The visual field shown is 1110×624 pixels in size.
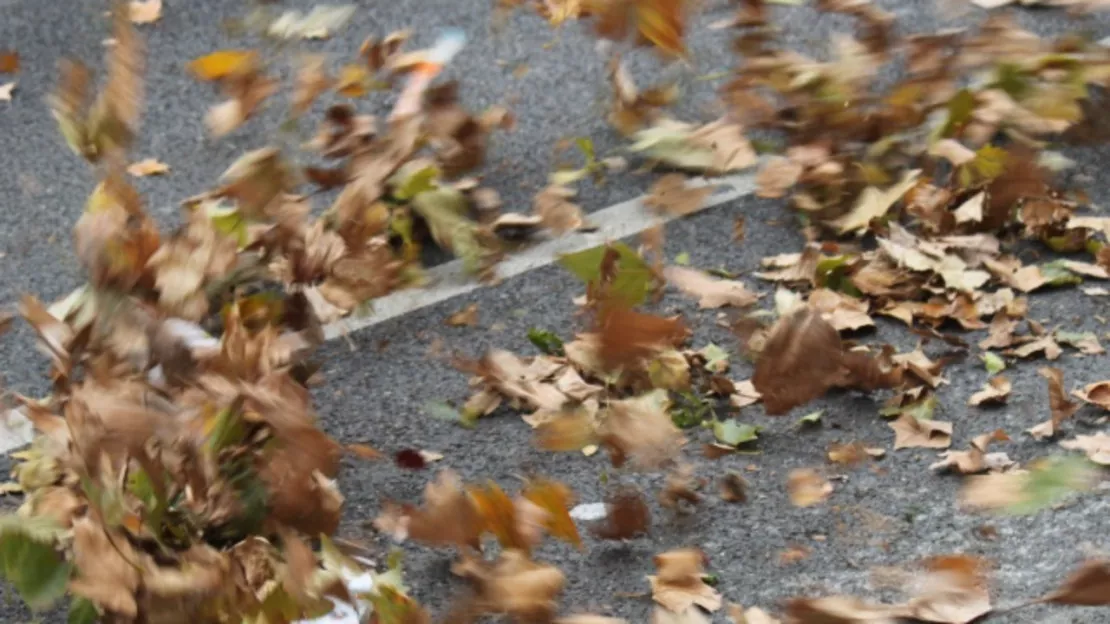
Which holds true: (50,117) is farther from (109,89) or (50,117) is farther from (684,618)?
(684,618)

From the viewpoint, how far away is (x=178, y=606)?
2154 millimetres

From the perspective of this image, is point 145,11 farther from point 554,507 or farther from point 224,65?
point 554,507

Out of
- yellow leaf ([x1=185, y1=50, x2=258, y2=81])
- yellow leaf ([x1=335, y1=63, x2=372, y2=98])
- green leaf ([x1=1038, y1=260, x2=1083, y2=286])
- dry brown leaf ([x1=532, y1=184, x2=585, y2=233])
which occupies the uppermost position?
yellow leaf ([x1=185, y1=50, x2=258, y2=81])

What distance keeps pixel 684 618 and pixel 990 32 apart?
1846 mm

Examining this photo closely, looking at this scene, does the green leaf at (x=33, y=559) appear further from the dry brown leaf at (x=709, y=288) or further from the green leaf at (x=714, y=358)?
the dry brown leaf at (x=709, y=288)

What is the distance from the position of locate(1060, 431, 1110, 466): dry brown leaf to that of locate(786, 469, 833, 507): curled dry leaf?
412 mm

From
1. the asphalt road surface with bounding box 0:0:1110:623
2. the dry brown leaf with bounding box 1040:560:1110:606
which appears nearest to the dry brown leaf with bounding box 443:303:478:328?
the asphalt road surface with bounding box 0:0:1110:623

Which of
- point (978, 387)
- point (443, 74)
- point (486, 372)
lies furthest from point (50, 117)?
point (978, 387)

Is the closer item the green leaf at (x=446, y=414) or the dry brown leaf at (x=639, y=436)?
the dry brown leaf at (x=639, y=436)

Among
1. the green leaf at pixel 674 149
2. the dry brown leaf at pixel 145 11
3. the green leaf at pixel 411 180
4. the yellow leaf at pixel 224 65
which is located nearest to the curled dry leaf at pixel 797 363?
the green leaf at pixel 411 180

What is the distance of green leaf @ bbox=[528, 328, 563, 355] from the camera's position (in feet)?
10.3

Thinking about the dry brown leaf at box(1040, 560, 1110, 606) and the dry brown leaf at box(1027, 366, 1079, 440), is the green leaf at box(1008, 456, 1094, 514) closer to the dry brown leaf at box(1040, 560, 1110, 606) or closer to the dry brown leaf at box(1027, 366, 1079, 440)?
the dry brown leaf at box(1040, 560, 1110, 606)

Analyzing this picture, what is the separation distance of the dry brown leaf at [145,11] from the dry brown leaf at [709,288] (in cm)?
212

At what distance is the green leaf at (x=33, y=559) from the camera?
219cm
